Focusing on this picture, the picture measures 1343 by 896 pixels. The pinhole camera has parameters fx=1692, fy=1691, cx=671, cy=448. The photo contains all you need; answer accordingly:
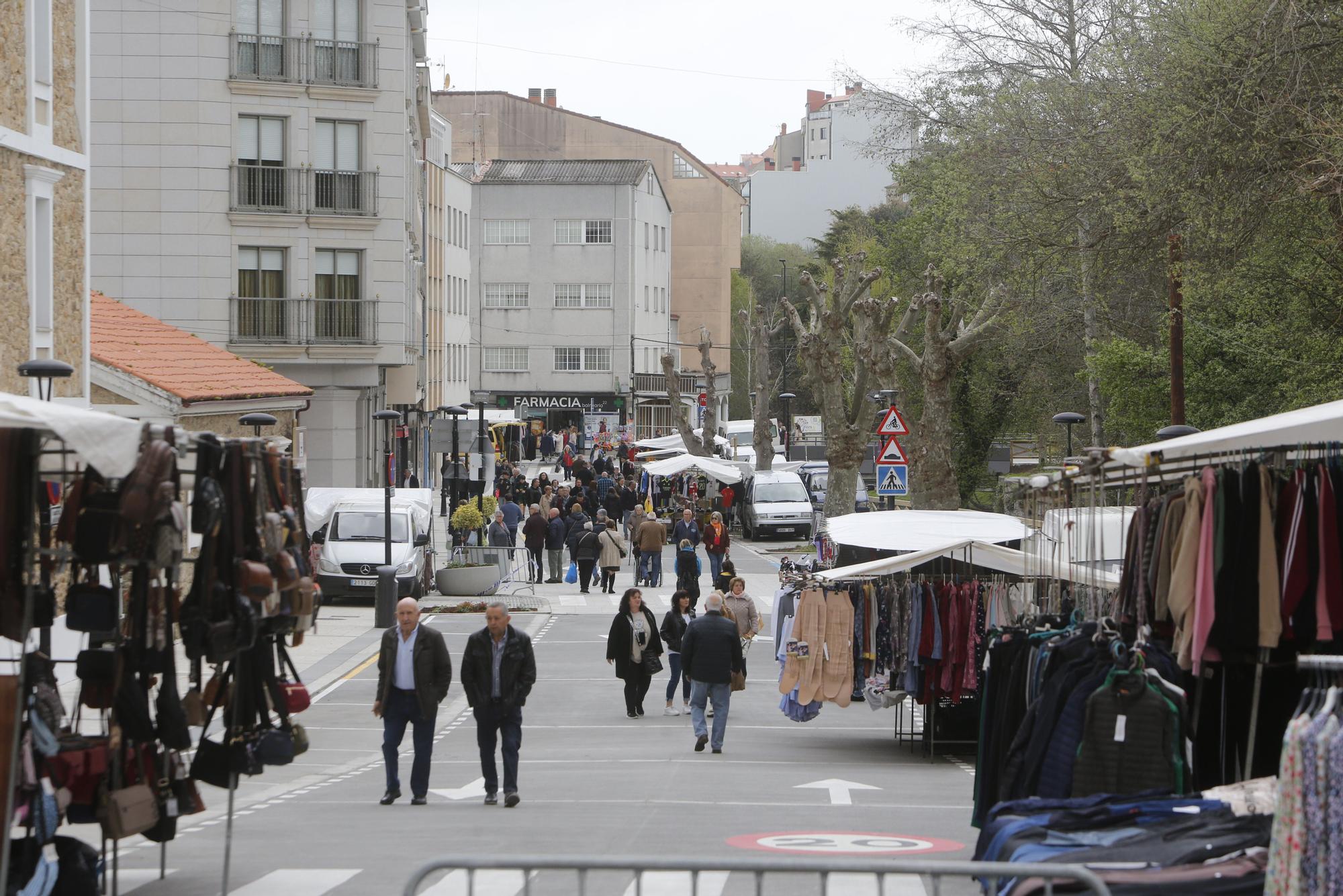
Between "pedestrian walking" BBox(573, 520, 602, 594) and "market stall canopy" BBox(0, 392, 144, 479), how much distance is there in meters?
27.5

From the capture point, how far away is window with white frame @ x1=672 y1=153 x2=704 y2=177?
373 feet

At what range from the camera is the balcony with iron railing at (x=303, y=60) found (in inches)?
1709

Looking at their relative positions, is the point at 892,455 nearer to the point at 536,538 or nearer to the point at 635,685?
the point at 635,685

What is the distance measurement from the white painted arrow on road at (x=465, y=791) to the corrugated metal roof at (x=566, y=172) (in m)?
82.7

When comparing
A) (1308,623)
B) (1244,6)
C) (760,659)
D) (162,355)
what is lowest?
(760,659)

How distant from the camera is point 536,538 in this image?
37.3m

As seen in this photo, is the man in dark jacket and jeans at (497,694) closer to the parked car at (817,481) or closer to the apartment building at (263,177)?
the apartment building at (263,177)

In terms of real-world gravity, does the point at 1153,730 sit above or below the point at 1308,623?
below

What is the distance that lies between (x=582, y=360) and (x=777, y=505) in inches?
1979

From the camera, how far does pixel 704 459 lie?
4962 centimetres

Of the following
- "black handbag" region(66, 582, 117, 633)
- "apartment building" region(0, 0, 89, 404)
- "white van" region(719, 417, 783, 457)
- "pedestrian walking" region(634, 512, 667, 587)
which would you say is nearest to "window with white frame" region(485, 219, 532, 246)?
"white van" region(719, 417, 783, 457)

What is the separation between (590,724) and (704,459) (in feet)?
98.2

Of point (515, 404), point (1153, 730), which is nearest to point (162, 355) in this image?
point (1153, 730)

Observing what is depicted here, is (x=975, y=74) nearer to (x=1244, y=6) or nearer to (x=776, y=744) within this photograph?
(x=1244, y=6)
